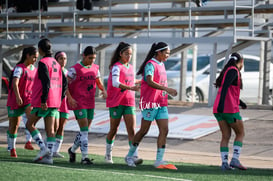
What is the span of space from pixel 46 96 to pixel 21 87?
5.77ft

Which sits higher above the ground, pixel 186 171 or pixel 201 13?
pixel 201 13

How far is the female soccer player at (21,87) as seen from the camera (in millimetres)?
12048

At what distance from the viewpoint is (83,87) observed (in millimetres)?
11523

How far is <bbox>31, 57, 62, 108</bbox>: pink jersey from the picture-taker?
10.9 meters

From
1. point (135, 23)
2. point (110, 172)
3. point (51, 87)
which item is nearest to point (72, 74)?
point (51, 87)

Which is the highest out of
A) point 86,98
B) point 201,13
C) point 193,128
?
point 201,13

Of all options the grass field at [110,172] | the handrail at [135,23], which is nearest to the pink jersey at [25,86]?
the grass field at [110,172]

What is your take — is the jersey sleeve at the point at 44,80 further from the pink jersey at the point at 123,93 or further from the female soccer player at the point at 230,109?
the female soccer player at the point at 230,109

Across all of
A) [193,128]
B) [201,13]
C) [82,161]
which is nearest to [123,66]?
[82,161]

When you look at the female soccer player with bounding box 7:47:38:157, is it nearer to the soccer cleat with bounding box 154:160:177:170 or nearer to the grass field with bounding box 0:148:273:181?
the grass field with bounding box 0:148:273:181

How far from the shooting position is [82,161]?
1131 centimetres

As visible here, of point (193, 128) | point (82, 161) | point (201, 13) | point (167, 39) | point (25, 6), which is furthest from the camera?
point (25, 6)

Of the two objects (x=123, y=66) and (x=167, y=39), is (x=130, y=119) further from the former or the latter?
(x=167, y=39)

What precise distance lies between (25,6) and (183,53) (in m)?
5.49
